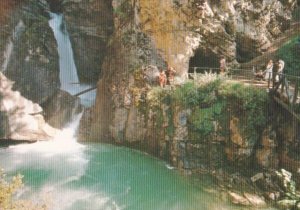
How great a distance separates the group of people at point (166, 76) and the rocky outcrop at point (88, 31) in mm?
6182

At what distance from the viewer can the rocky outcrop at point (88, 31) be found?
22484 mm

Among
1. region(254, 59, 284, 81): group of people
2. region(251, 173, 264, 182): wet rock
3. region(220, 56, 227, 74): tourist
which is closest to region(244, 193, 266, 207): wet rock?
region(251, 173, 264, 182): wet rock

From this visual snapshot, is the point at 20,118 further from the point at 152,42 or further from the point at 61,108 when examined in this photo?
the point at 152,42

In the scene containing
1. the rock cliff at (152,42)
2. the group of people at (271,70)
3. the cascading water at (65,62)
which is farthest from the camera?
the cascading water at (65,62)

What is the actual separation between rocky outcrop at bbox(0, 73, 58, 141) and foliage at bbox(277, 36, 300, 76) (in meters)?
11.7

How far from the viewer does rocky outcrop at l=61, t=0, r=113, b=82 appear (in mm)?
22484

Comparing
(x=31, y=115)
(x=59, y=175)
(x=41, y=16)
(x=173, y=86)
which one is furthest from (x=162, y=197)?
(x=41, y=16)

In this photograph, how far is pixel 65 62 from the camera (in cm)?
2202

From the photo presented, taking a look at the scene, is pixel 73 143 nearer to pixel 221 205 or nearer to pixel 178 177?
pixel 178 177

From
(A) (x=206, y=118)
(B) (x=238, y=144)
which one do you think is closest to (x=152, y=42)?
(A) (x=206, y=118)

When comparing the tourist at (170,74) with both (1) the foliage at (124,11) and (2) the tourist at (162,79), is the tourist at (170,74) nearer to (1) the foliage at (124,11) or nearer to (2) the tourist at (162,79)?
(2) the tourist at (162,79)

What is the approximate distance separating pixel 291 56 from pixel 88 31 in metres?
11.3

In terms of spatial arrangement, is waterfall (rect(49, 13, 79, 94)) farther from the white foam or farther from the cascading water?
the white foam

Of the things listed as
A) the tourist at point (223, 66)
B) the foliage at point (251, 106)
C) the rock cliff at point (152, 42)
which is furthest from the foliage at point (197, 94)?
the tourist at point (223, 66)
